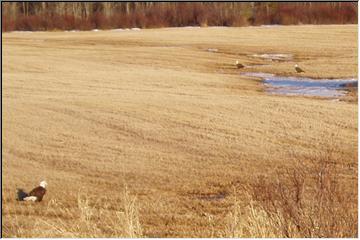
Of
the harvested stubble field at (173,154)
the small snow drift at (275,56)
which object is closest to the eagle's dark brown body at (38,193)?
the harvested stubble field at (173,154)

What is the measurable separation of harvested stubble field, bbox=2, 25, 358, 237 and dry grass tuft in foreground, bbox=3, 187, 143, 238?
35 mm

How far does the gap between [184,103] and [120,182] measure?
918 centimetres

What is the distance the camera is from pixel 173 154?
17.0 m

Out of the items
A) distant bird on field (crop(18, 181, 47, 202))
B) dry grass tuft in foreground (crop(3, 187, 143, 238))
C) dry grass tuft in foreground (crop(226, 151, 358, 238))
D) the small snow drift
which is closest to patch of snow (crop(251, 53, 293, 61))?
the small snow drift

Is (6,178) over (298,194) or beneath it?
beneath

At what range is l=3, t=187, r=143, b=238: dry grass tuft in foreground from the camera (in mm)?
8672

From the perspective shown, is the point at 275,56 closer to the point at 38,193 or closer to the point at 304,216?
the point at 38,193

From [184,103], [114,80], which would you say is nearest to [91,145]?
[184,103]

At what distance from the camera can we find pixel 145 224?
1119 cm

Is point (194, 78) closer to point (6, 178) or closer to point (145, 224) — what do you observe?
point (6, 178)

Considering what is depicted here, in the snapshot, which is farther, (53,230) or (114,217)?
(114,217)

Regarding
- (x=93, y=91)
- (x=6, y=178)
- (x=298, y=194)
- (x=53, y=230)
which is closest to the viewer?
(x=298, y=194)

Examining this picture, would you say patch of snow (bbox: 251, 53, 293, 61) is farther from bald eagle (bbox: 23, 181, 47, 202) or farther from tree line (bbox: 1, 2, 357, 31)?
bald eagle (bbox: 23, 181, 47, 202)

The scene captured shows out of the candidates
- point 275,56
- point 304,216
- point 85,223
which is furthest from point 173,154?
point 275,56
